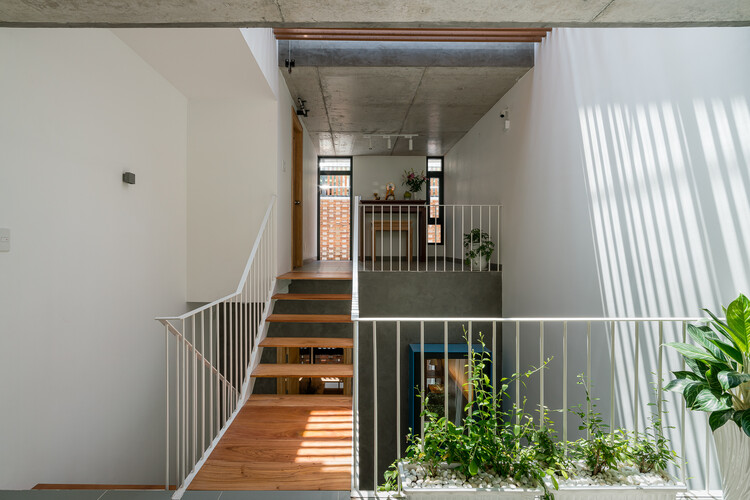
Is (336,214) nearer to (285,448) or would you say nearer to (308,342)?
(308,342)

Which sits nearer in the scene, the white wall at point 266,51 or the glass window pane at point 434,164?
the white wall at point 266,51

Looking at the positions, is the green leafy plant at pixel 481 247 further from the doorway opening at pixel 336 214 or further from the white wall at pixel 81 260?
the doorway opening at pixel 336 214

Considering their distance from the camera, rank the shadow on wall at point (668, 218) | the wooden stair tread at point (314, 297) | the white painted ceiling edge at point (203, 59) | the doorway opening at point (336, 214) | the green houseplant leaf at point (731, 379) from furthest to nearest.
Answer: the doorway opening at point (336, 214)
the wooden stair tread at point (314, 297)
the white painted ceiling edge at point (203, 59)
the shadow on wall at point (668, 218)
the green houseplant leaf at point (731, 379)

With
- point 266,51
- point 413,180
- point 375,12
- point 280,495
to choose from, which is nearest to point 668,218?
point 375,12

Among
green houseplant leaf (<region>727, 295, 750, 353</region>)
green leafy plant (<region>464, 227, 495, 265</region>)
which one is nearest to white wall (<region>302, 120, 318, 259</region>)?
green leafy plant (<region>464, 227, 495, 265</region>)

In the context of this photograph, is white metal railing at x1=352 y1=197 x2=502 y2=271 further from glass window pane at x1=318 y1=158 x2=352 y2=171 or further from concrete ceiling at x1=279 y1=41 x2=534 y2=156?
concrete ceiling at x1=279 y1=41 x2=534 y2=156

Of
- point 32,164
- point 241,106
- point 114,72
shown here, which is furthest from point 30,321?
point 241,106

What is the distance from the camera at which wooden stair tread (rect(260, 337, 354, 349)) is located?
422 centimetres

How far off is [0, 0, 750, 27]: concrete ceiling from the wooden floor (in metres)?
2.39

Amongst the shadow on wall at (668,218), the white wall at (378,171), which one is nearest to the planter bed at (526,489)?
the shadow on wall at (668,218)

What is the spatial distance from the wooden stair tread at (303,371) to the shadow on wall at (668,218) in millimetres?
2121

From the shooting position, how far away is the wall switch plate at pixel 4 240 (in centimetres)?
232

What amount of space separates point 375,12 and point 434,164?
8.60 metres

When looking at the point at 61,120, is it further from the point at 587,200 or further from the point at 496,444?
the point at 587,200
